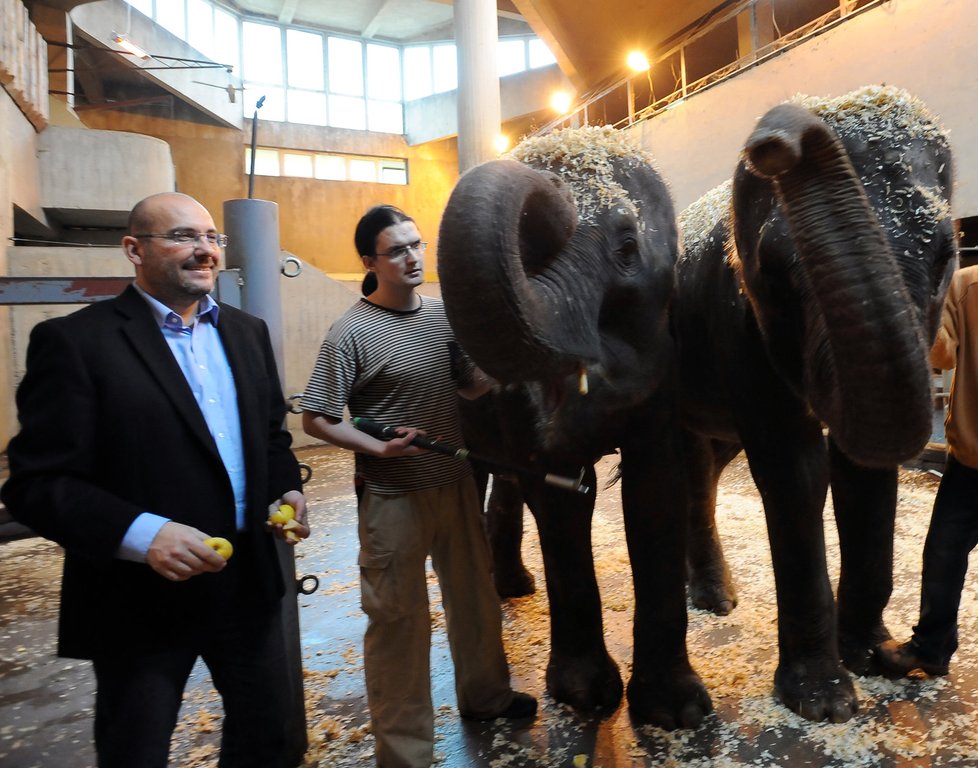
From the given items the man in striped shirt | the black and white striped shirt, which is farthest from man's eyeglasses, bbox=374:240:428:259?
the black and white striped shirt

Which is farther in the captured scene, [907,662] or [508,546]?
[508,546]

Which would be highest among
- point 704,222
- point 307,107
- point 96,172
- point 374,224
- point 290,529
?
point 307,107

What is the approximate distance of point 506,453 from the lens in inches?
110

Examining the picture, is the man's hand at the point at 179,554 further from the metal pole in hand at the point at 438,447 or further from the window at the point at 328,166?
the window at the point at 328,166

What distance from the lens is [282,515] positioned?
194 cm

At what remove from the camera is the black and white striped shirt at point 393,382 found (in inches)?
93.2

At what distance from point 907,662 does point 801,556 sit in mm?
740

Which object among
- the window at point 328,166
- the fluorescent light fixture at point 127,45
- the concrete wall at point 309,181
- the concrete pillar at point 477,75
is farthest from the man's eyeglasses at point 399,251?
the window at point 328,166

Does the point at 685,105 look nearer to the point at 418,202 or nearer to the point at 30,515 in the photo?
the point at 30,515

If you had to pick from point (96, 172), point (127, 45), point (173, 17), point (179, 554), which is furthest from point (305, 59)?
point (179, 554)

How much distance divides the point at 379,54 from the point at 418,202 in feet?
18.7

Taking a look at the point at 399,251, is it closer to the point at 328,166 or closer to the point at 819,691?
the point at 819,691

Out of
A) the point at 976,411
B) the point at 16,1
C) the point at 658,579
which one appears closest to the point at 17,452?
the point at 658,579

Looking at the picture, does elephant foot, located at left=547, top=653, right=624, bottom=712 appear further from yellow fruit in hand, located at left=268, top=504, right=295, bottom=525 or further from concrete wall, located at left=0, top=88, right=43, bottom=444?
concrete wall, located at left=0, top=88, right=43, bottom=444
